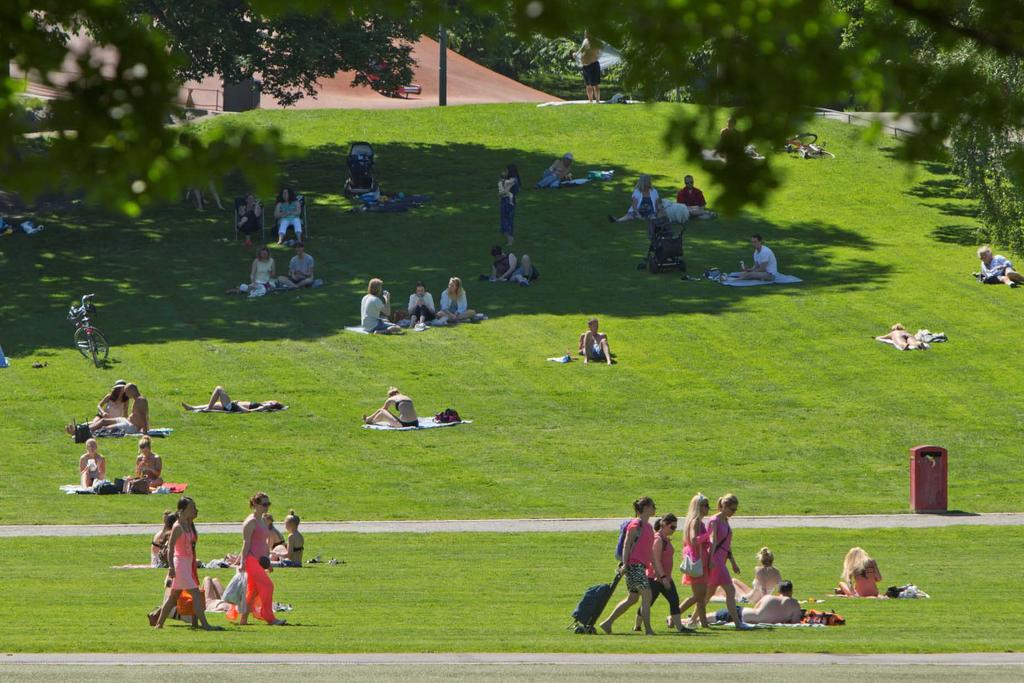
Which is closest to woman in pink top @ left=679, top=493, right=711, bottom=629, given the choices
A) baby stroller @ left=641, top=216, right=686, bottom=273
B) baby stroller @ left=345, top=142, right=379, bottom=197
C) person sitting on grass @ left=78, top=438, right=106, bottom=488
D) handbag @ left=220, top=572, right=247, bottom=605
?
handbag @ left=220, top=572, right=247, bottom=605

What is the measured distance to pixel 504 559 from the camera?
22.2 metres

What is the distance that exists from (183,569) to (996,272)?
27490 mm

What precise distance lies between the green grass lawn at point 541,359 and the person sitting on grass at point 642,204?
0.77 meters

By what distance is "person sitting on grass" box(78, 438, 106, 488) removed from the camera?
2720cm

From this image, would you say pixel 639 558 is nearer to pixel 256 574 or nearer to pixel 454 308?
pixel 256 574

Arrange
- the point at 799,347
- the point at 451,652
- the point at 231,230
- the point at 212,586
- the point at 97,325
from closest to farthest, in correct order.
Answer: the point at 451,652 < the point at 212,586 < the point at 799,347 < the point at 97,325 < the point at 231,230

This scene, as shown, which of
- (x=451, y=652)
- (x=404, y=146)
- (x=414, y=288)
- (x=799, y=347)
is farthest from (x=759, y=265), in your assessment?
(x=451, y=652)

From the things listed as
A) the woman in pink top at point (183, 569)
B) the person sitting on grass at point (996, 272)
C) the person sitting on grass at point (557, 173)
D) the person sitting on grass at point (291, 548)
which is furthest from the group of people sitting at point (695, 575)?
the person sitting on grass at point (557, 173)

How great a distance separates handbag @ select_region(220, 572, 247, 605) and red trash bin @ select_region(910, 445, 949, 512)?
11596 millimetres

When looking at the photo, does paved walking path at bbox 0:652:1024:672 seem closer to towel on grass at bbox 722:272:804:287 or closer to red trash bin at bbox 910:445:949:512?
red trash bin at bbox 910:445:949:512

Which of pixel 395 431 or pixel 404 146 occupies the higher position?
pixel 404 146

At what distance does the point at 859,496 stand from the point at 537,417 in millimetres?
7070

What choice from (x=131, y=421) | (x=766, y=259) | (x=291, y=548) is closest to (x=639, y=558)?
(x=291, y=548)

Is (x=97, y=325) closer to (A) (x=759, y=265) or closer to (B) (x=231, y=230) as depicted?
(B) (x=231, y=230)
